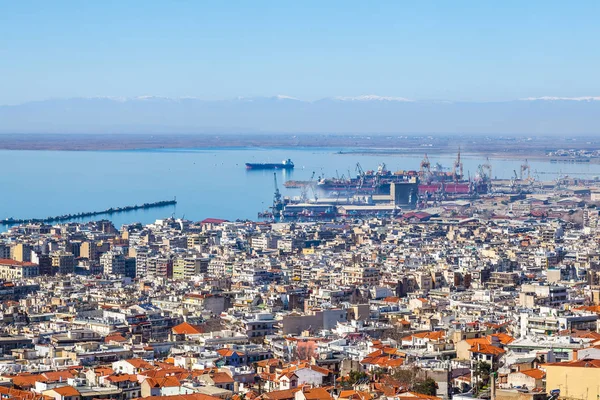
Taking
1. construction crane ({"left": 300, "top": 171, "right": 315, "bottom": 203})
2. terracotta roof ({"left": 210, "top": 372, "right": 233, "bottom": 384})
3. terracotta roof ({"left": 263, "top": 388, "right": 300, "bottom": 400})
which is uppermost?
terracotta roof ({"left": 263, "top": 388, "right": 300, "bottom": 400})

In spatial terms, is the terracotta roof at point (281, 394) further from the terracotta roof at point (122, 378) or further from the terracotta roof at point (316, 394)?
the terracotta roof at point (122, 378)

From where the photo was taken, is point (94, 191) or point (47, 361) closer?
point (47, 361)

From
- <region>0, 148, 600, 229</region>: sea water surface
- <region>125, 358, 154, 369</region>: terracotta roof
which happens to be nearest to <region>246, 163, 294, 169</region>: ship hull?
<region>0, 148, 600, 229</region>: sea water surface

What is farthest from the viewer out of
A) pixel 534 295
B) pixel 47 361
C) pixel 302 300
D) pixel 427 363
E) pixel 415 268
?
pixel 415 268

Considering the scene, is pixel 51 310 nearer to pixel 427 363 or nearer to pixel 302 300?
pixel 302 300

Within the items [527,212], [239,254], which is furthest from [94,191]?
[239,254]

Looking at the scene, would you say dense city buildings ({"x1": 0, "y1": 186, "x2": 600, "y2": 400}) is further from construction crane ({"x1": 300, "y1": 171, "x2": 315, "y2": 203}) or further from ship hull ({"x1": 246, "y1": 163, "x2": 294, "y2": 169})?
ship hull ({"x1": 246, "y1": 163, "x2": 294, "y2": 169})
